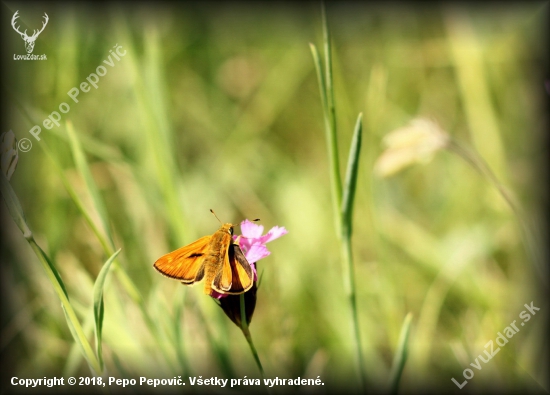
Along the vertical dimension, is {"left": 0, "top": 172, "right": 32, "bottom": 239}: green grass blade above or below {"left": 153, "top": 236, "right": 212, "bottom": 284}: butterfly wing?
above

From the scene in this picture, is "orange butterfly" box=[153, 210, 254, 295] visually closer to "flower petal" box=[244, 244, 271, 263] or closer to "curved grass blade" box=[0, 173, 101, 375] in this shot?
"flower petal" box=[244, 244, 271, 263]

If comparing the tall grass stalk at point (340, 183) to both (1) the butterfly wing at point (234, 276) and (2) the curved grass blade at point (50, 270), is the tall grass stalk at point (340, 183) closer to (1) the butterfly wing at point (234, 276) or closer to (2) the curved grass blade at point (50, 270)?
(1) the butterfly wing at point (234, 276)

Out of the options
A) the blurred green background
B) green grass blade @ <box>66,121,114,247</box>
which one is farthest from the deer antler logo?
green grass blade @ <box>66,121,114,247</box>

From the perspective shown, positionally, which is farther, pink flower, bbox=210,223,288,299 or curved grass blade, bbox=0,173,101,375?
pink flower, bbox=210,223,288,299

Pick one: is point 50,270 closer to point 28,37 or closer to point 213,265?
point 213,265

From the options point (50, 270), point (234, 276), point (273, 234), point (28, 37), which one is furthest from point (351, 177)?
point (28, 37)
